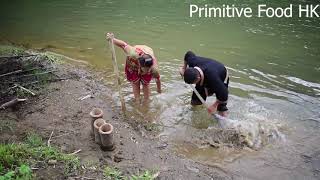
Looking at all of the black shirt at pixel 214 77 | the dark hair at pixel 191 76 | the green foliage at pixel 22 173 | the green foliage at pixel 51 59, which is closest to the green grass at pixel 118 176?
the green foliage at pixel 22 173

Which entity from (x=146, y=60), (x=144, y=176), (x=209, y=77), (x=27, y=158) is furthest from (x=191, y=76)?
(x=27, y=158)

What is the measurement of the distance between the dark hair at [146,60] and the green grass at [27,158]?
6.79 ft

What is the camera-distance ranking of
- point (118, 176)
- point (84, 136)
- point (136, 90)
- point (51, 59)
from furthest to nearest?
point (51, 59), point (136, 90), point (84, 136), point (118, 176)

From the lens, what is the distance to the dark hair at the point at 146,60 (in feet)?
19.6

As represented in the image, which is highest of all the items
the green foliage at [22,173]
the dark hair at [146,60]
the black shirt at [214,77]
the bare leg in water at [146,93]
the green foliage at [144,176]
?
the dark hair at [146,60]

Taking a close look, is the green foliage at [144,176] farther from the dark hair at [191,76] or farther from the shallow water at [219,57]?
the dark hair at [191,76]

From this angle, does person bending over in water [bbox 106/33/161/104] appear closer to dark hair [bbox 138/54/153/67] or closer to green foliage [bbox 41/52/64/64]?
dark hair [bbox 138/54/153/67]

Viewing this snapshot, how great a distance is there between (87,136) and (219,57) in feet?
17.6

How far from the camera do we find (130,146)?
5301 mm

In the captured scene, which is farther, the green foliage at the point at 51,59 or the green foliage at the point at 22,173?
the green foliage at the point at 51,59

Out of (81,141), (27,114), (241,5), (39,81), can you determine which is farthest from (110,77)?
(241,5)

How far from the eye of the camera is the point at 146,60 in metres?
5.96

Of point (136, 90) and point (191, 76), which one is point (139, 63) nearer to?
point (136, 90)

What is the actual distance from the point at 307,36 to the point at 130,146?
26.8ft
